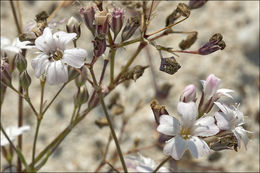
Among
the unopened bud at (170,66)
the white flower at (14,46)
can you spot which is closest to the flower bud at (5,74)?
the white flower at (14,46)

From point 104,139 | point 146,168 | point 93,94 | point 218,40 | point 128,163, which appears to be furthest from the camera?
point 104,139

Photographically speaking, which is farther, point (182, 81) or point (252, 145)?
point (182, 81)

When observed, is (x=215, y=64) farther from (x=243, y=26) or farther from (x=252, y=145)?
(x=252, y=145)

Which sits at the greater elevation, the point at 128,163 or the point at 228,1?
the point at 228,1

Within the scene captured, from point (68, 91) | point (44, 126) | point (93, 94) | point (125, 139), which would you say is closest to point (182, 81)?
point (125, 139)

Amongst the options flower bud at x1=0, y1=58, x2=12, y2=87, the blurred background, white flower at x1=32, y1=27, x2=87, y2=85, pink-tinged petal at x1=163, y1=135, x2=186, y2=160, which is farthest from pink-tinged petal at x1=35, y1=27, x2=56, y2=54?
the blurred background

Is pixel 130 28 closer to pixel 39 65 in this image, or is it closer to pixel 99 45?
pixel 99 45

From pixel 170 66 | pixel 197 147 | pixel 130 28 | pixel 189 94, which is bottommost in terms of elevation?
pixel 197 147

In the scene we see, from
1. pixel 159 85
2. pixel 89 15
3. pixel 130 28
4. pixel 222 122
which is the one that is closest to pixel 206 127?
pixel 222 122
